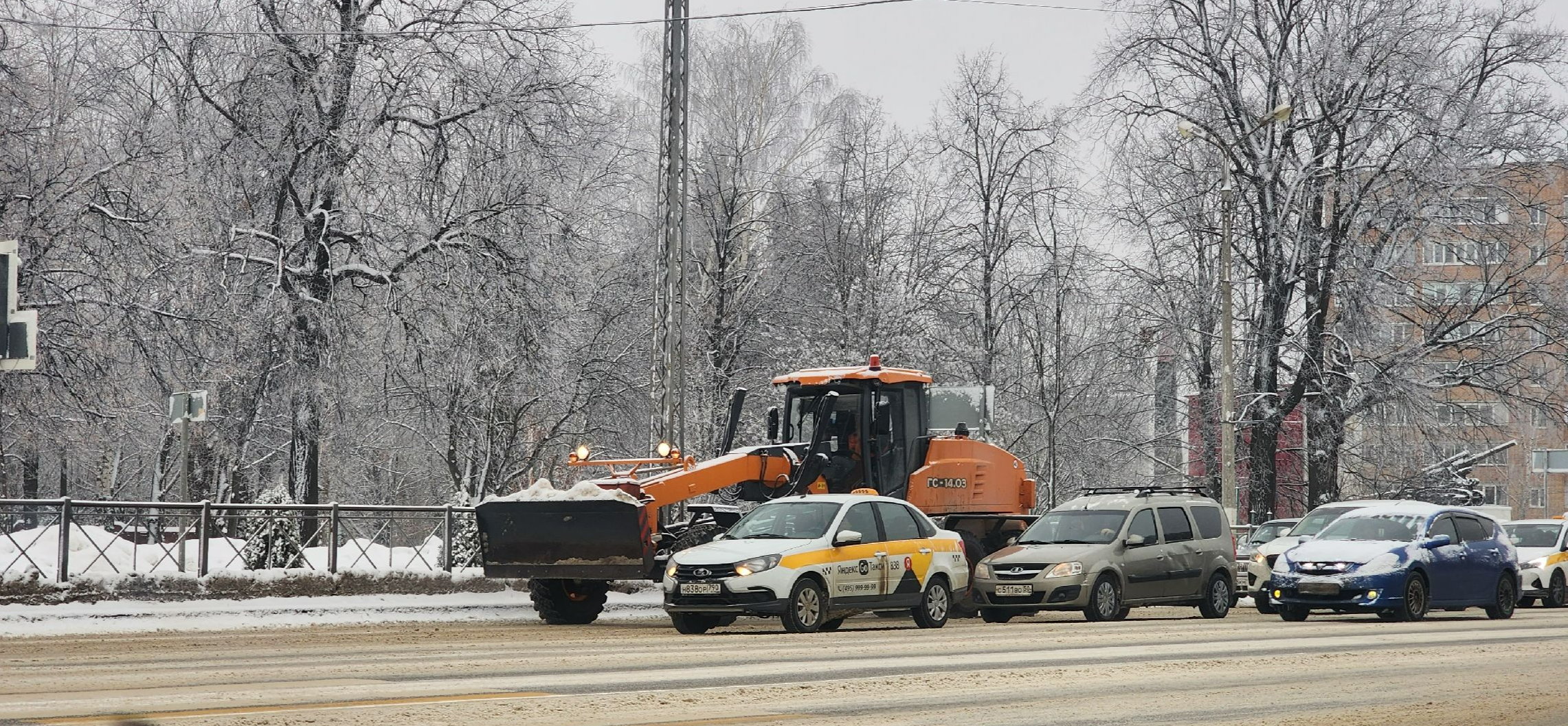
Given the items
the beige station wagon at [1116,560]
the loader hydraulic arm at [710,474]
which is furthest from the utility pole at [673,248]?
the beige station wagon at [1116,560]

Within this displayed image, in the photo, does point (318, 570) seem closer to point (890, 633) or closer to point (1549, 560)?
point (890, 633)

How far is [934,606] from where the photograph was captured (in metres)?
19.8

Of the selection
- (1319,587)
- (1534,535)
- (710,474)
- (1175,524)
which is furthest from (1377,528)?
(1534,535)

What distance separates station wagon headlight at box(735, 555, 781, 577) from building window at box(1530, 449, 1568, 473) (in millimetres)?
32813

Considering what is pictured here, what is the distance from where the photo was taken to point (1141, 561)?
2181 cm

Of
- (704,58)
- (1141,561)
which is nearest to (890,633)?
(1141,561)

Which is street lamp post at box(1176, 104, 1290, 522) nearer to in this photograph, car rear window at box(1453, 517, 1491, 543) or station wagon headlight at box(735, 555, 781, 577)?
car rear window at box(1453, 517, 1491, 543)

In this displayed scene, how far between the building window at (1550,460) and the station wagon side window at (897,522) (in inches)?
1190

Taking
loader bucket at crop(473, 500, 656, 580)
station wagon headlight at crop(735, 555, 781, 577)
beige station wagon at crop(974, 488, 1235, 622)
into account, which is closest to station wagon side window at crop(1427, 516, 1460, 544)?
beige station wagon at crop(974, 488, 1235, 622)

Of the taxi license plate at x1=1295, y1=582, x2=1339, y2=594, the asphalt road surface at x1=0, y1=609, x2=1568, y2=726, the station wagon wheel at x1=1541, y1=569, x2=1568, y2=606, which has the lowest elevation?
the station wagon wheel at x1=1541, y1=569, x2=1568, y2=606

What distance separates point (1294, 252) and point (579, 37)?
1640cm

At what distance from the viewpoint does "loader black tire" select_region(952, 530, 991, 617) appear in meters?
22.5

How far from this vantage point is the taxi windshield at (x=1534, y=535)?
96.3ft

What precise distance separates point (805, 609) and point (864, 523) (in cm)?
145
